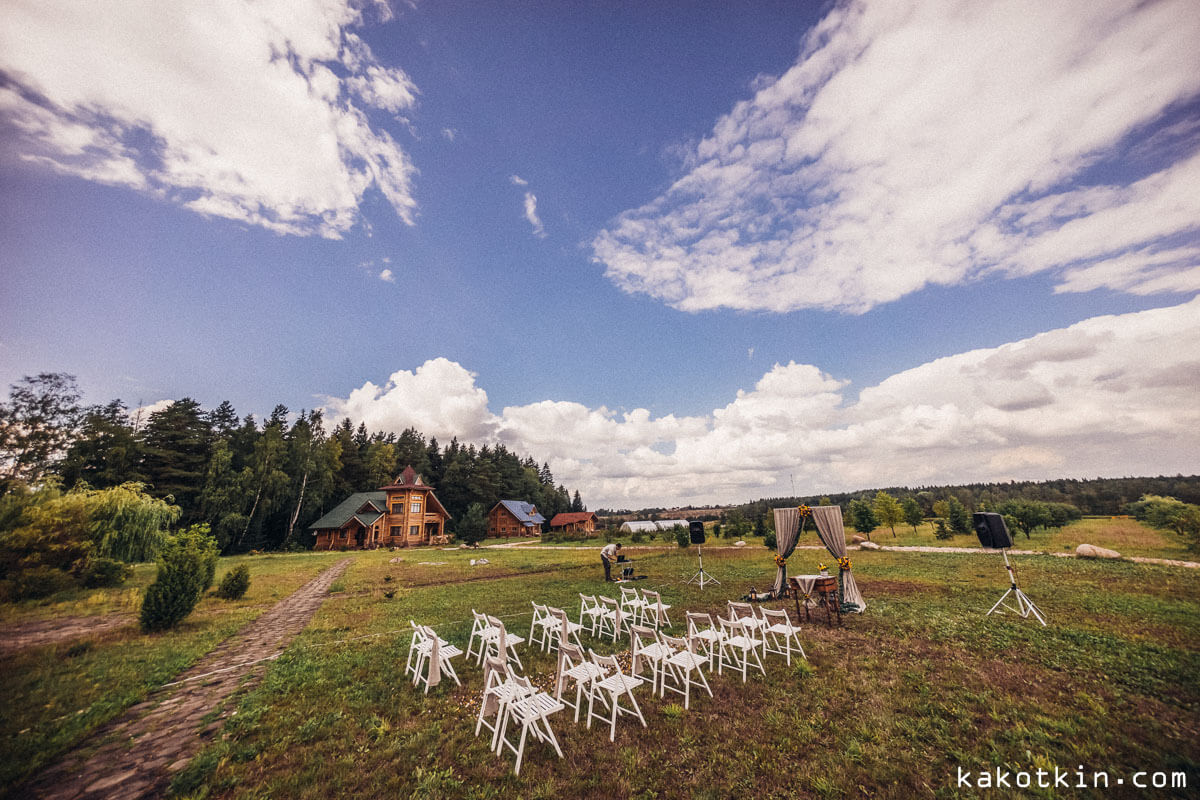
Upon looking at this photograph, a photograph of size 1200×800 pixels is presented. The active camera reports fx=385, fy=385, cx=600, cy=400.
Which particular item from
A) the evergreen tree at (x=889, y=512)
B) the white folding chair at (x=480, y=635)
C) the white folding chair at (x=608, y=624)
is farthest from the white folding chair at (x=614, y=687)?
the evergreen tree at (x=889, y=512)

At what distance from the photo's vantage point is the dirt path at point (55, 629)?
838 centimetres

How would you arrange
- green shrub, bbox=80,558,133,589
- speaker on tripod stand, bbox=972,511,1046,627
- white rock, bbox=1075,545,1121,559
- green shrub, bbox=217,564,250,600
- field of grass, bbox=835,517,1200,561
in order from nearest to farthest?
speaker on tripod stand, bbox=972,511,1046,627 → green shrub, bbox=80,558,133,589 → green shrub, bbox=217,564,250,600 → white rock, bbox=1075,545,1121,559 → field of grass, bbox=835,517,1200,561

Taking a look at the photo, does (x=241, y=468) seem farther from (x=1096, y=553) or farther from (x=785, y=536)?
(x=1096, y=553)

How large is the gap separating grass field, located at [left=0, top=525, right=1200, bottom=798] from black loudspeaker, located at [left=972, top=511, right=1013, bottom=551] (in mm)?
1907

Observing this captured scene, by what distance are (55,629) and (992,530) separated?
24405 millimetres

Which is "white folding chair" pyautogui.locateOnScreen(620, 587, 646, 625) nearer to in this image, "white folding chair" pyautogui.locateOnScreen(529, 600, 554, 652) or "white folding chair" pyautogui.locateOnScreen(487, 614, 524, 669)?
"white folding chair" pyautogui.locateOnScreen(529, 600, 554, 652)

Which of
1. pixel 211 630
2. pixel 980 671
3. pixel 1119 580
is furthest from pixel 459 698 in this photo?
pixel 1119 580

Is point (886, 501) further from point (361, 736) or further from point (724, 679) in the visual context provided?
point (361, 736)

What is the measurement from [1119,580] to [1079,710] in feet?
48.5

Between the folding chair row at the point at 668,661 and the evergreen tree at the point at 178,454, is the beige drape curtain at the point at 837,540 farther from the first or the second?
the evergreen tree at the point at 178,454

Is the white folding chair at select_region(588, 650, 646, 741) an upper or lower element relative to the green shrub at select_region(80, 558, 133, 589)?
lower

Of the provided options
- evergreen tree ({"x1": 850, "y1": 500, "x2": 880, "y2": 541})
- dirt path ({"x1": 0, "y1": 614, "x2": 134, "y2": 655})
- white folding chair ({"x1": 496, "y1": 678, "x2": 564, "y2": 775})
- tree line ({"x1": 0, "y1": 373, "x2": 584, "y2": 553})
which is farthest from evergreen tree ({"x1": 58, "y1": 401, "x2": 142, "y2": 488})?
evergreen tree ({"x1": 850, "y1": 500, "x2": 880, "y2": 541})

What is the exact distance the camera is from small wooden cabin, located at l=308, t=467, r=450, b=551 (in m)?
39.6

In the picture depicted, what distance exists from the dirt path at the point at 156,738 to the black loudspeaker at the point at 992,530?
16.4 m
